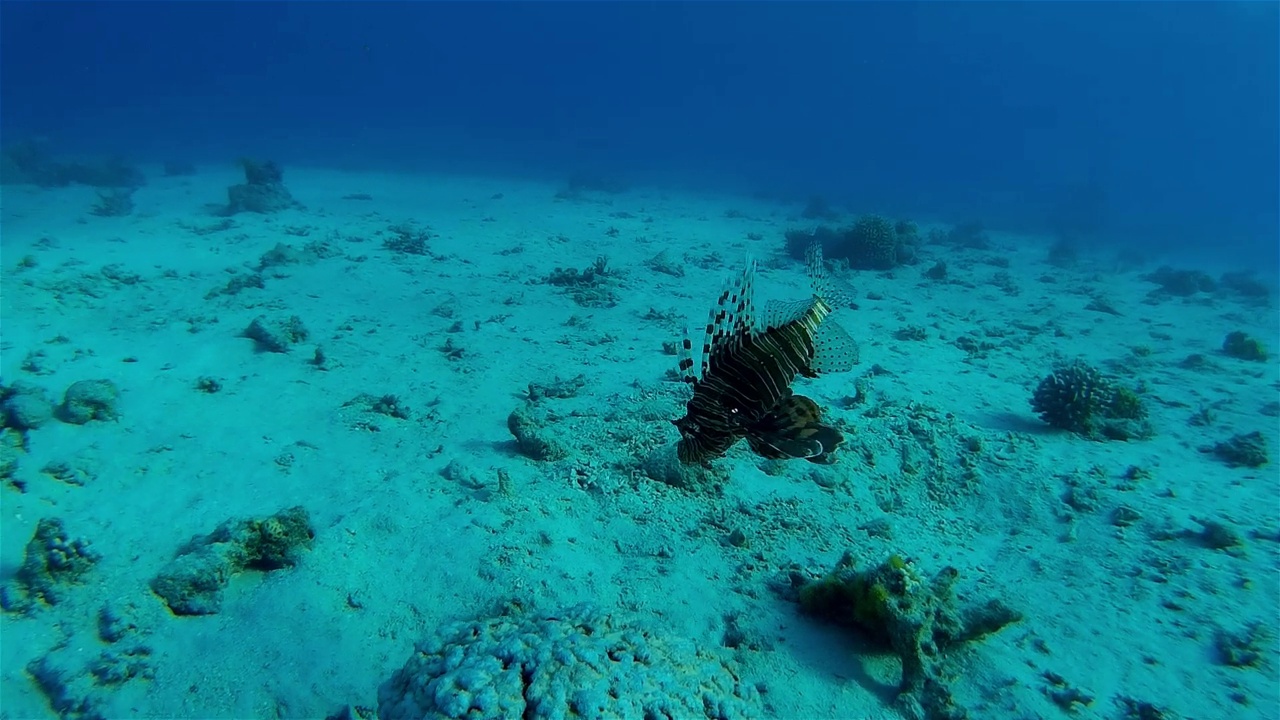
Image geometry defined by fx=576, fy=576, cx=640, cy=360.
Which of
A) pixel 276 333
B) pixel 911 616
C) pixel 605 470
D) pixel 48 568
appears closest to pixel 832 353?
pixel 911 616

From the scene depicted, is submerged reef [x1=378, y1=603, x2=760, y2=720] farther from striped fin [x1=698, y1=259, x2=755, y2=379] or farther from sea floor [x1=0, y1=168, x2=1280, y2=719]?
striped fin [x1=698, y1=259, x2=755, y2=379]

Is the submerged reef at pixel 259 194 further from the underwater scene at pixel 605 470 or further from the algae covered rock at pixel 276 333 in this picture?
the algae covered rock at pixel 276 333

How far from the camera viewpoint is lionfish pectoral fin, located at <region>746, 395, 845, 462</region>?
288 centimetres

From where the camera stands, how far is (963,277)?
17.6m

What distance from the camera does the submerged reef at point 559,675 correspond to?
8.25 feet

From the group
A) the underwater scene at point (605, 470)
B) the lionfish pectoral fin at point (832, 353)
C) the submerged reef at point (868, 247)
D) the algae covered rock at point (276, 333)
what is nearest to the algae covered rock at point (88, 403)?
the underwater scene at point (605, 470)

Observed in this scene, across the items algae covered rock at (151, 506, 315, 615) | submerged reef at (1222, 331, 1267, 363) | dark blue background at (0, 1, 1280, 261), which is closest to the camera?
algae covered rock at (151, 506, 315, 615)

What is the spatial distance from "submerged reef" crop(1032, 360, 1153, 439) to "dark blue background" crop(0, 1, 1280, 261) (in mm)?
27683

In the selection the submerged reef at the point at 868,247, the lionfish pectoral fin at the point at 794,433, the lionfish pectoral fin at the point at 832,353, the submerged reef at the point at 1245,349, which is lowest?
the lionfish pectoral fin at the point at 794,433

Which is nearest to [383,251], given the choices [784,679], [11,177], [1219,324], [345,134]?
[784,679]

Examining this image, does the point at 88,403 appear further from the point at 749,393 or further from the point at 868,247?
the point at 868,247

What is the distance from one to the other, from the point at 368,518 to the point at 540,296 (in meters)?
7.78

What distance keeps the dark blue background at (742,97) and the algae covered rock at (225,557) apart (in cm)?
2599

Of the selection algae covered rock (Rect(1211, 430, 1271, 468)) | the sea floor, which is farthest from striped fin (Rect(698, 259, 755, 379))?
algae covered rock (Rect(1211, 430, 1271, 468))
